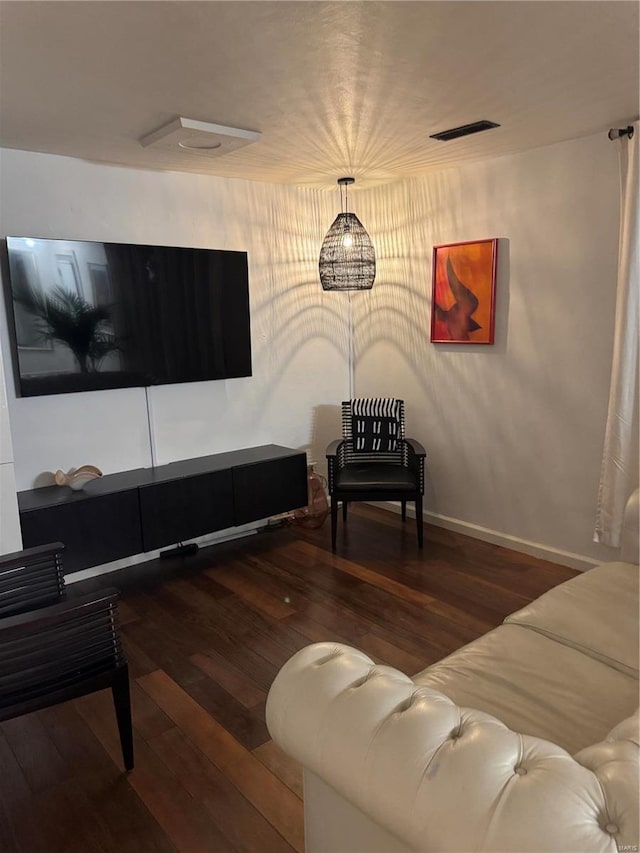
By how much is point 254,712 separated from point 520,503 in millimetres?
2280

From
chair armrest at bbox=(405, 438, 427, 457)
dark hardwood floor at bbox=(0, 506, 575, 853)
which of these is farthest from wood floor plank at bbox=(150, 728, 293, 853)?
chair armrest at bbox=(405, 438, 427, 457)

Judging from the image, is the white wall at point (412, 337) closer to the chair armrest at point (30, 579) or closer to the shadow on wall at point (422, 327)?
the shadow on wall at point (422, 327)

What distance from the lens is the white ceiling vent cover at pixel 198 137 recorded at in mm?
2873

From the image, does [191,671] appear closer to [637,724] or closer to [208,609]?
[208,609]

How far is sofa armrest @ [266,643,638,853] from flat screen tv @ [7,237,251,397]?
2.71 m

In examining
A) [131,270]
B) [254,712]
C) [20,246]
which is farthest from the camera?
[131,270]

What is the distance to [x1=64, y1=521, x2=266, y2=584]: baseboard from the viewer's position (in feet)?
12.3

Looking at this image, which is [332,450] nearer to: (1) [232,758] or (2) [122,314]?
(2) [122,314]

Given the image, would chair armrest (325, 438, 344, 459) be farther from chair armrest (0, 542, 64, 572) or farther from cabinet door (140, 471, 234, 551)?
chair armrest (0, 542, 64, 572)

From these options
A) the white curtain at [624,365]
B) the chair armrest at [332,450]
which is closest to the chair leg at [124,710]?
the chair armrest at [332,450]

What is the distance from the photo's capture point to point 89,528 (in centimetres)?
332

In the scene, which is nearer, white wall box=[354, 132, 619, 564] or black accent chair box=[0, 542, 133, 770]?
black accent chair box=[0, 542, 133, 770]

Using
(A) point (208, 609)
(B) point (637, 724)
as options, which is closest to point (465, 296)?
(A) point (208, 609)

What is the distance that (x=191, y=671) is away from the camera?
2764 millimetres
